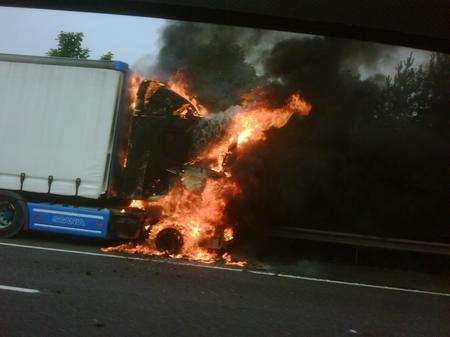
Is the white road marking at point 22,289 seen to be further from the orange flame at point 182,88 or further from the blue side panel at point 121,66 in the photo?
the orange flame at point 182,88

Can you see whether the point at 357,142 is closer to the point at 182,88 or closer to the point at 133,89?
the point at 182,88

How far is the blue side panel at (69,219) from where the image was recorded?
9.73 metres

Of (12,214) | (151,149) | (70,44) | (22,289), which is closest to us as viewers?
(22,289)

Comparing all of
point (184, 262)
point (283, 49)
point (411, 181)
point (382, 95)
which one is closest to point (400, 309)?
point (184, 262)

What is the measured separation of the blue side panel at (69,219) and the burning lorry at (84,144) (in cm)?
2

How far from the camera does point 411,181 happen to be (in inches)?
456

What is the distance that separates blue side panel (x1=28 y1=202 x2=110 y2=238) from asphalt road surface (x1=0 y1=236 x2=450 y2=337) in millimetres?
742

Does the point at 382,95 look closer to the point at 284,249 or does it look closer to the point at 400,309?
the point at 284,249

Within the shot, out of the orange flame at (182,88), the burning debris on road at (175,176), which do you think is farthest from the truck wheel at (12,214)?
the orange flame at (182,88)

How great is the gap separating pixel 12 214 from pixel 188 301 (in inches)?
219

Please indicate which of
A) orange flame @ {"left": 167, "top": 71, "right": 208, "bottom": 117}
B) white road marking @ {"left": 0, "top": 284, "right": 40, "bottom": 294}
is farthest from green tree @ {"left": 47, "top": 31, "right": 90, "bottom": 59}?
white road marking @ {"left": 0, "top": 284, "right": 40, "bottom": 294}

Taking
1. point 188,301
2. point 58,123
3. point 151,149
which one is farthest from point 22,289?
point 58,123

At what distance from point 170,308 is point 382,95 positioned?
8.33 meters

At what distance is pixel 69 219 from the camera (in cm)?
982
